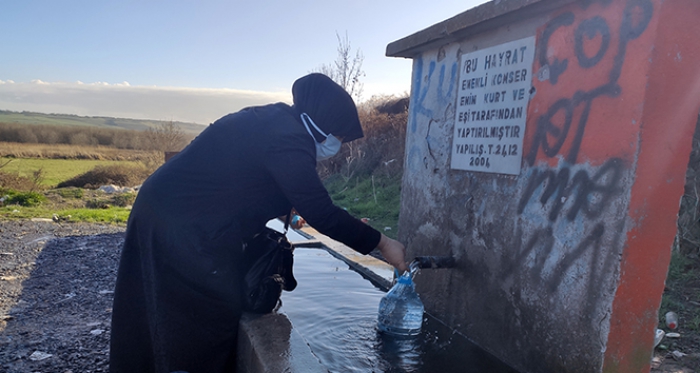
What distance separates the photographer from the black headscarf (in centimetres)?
229

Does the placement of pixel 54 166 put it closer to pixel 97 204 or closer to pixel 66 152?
pixel 66 152

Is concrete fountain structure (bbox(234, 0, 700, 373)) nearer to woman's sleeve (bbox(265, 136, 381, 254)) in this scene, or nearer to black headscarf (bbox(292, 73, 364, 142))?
woman's sleeve (bbox(265, 136, 381, 254))

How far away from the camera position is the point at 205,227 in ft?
7.47

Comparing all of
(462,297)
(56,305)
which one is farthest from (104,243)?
(462,297)

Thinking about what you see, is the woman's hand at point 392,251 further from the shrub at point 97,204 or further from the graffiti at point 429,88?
the shrub at point 97,204

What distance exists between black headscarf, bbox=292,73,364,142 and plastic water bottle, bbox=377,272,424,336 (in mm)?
1049

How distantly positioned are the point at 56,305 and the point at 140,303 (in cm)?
359

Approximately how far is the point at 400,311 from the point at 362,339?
287 mm

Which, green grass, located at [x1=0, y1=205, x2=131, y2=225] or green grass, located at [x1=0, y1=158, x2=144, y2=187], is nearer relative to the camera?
green grass, located at [x1=0, y1=205, x2=131, y2=225]

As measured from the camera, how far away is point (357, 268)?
440cm

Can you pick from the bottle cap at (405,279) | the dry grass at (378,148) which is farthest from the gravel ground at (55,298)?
the dry grass at (378,148)

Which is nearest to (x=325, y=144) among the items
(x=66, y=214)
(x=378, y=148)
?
(x=66, y=214)

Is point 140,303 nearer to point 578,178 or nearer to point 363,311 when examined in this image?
point 363,311

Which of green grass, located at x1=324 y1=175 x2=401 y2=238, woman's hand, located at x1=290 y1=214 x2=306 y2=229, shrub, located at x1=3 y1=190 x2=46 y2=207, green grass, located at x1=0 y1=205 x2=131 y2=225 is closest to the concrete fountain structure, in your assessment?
woman's hand, located at x1=290 y1=214 x2=306 y2=229
